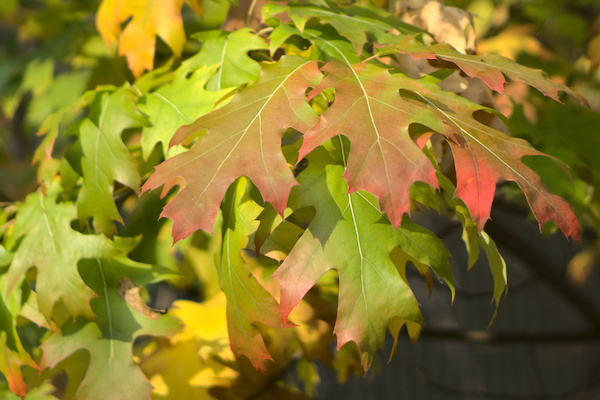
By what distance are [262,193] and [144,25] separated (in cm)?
47

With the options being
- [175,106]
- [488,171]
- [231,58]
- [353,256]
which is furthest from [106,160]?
[488,171]

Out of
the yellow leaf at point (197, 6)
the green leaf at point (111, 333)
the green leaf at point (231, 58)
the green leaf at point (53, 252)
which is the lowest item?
the green leaf at point (111, 333)

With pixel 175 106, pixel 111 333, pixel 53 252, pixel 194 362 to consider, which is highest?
pixel 175 106

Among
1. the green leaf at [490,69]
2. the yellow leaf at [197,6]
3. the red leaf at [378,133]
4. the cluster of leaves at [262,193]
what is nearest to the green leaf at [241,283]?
the cluster of leaves at [262,193]

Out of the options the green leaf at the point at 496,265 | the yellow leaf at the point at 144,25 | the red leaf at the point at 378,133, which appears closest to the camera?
the red leaf at the point at 378,133

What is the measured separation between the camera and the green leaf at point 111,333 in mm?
631

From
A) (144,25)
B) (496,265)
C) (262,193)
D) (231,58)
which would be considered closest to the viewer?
(262,193)

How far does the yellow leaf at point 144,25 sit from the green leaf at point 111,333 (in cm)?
32

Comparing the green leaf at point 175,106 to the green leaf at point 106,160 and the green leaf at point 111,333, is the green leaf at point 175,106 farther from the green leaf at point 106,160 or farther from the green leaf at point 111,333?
the green leaf at point 111,333

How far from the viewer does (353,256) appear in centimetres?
52

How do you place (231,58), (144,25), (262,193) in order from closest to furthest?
1. (262,193)
2. (231,58)
3. (144,25)

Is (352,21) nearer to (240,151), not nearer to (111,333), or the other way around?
(240,151)

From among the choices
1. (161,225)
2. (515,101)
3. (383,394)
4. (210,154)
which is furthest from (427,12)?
(383,394)

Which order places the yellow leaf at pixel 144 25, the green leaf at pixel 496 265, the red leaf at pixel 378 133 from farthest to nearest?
A: the yellow leaf at pixel 144 25 < the green leaf at pixel 496 265 < the red leaf at pixel 378 133
